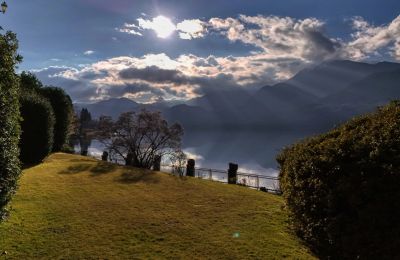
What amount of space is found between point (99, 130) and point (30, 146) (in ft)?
52.7

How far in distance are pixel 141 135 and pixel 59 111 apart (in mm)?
8570

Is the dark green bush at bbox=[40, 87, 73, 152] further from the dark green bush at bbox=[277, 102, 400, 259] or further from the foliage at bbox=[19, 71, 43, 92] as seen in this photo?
the dark green bush at bbox=[277, 102, 400, 259]

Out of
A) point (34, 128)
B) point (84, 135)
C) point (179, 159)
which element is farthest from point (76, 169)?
point (84, 135)

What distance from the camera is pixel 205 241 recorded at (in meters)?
11.1

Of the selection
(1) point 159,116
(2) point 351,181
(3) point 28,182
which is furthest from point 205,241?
(1) point 159,116

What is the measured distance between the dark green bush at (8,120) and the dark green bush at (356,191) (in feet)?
24.9

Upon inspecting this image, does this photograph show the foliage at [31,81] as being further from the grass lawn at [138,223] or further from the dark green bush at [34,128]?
the grass lawn at [138,223]

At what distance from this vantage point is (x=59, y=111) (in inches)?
1348

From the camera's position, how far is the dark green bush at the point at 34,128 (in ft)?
80.7

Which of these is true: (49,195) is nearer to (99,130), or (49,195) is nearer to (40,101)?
(40,101)

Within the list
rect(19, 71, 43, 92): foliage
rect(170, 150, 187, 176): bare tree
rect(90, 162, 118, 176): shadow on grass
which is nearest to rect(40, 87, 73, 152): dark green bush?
rect(19, 71, 43, 92): foliage

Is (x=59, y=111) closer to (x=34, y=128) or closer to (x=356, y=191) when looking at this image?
(x=34, y=128)

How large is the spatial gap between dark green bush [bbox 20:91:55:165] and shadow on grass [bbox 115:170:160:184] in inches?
258

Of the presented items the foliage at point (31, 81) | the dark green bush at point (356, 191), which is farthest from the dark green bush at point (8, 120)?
the foliage at point (31, 81)
